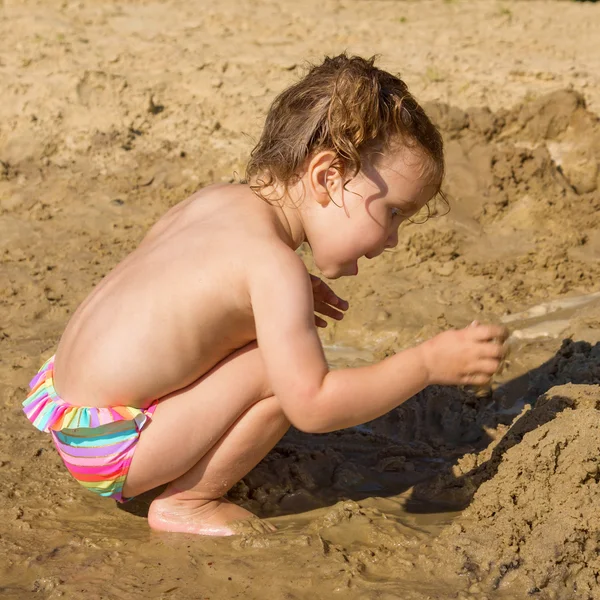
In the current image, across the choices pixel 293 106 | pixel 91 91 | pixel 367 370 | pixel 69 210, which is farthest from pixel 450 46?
pixel 367 370

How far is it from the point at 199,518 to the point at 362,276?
2.00 meters

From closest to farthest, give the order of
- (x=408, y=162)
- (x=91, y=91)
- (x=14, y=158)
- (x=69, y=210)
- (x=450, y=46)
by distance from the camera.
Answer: (x=408, y=162), (x=69, y=210), (x=14, y=158), (x=91, y=91), (x=450, y=46)

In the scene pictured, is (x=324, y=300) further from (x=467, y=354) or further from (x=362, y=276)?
(x=362, y=276)

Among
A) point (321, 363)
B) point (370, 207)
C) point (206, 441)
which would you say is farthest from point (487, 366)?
point (206, 441)

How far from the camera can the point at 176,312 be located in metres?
2.43

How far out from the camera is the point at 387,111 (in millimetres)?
2465

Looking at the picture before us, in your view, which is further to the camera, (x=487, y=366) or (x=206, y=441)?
(x=206, y=441)

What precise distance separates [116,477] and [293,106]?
43.3 inches

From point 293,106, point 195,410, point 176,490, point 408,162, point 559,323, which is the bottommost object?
point 559,323

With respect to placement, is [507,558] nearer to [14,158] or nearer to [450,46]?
[14,158]

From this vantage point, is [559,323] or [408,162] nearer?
[408,162]

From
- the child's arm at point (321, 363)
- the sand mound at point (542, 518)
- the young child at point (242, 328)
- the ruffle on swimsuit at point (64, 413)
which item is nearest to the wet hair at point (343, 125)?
the young child at point (242, 328)

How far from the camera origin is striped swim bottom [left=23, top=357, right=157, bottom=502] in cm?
250

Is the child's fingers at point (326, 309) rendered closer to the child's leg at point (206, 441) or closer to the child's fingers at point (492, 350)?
the child's leg at point (206, 441)
